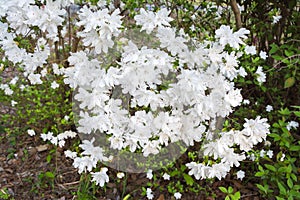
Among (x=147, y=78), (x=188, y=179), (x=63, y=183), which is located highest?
(x=147, y=78)

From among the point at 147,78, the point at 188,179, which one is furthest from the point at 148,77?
the point at 188,179

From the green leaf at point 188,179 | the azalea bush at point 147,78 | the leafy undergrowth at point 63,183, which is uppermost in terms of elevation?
the azalea bush at point 147,78

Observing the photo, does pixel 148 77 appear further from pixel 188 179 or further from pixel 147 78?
pixel 188 179

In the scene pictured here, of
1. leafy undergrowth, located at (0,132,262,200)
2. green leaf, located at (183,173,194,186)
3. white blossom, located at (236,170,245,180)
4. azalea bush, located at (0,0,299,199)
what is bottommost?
leafy undergrowth, located at (0,132,262,200)

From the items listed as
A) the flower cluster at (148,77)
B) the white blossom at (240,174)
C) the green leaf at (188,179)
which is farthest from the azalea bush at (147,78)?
the green leaf at (188,179)

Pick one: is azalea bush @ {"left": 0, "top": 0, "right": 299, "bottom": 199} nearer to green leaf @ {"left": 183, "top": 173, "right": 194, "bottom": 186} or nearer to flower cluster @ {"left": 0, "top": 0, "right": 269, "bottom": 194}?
flower cluster @ {"left": 0, "top": 0, "right": 269, "bottom": 194}

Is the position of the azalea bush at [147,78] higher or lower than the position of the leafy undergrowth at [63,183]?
higher

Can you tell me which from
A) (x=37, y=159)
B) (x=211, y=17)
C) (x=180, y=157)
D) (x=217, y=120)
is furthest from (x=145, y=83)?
(x=37, y=159)

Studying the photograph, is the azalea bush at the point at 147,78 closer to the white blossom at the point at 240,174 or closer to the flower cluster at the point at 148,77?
the flower cluster at the point at 148,77

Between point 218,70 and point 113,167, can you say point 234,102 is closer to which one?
point 218,70

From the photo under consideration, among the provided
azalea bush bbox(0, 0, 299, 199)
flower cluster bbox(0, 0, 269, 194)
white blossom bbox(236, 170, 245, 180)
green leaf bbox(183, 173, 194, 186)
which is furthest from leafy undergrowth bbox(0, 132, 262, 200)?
flower cluster bbox(0, 0, 269, 194)

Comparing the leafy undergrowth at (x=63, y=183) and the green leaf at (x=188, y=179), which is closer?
the green leaf at (x=188, y=179)
